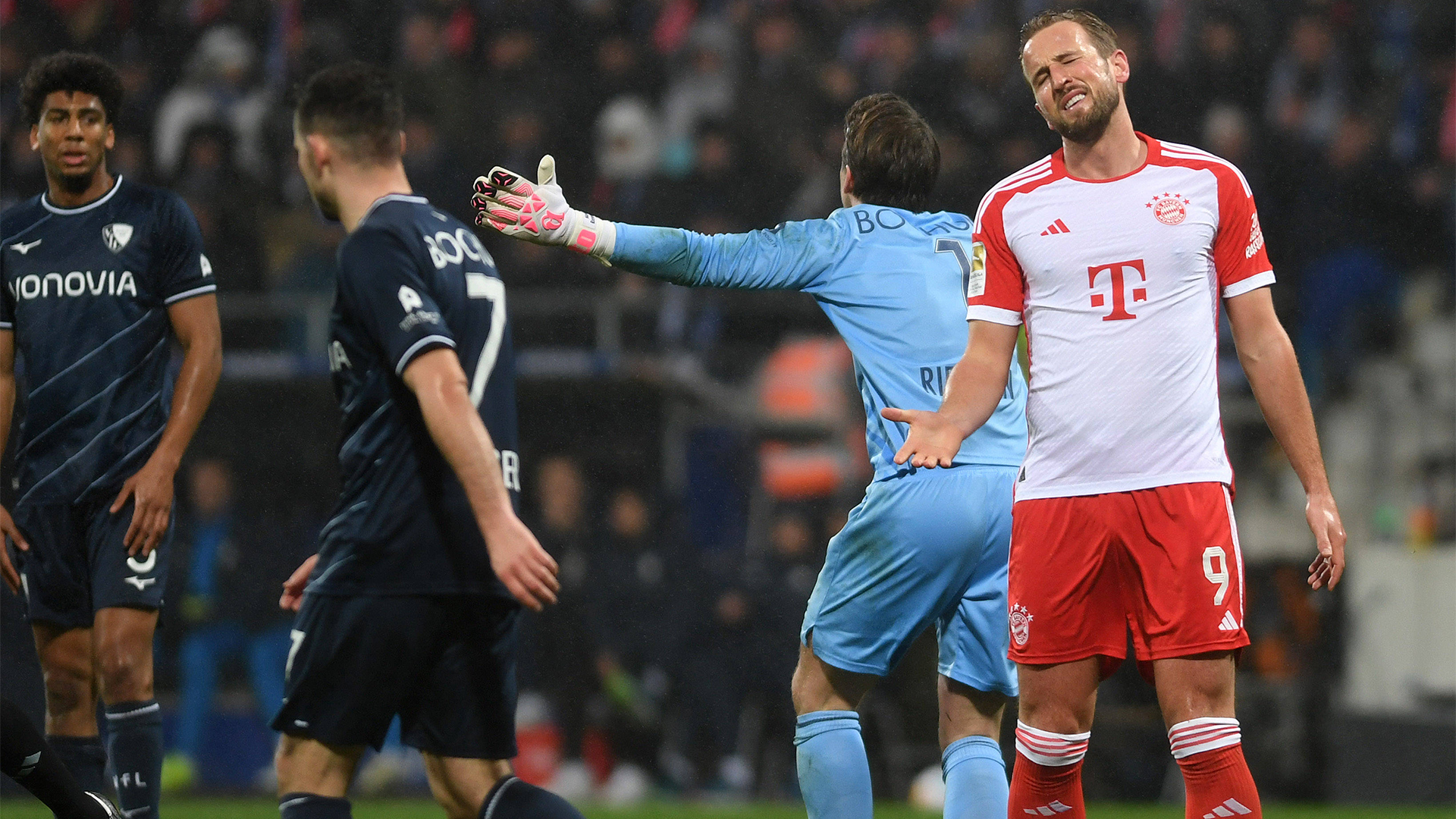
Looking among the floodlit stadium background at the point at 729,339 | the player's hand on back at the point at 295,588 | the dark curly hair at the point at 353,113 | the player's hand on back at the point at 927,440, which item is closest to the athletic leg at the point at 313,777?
the player's hand on back at the point at 295,588

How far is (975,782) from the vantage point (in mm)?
4586

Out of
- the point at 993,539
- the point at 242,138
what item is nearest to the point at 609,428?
the point at 242,138

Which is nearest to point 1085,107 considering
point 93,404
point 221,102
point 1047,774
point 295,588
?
point 1047,774

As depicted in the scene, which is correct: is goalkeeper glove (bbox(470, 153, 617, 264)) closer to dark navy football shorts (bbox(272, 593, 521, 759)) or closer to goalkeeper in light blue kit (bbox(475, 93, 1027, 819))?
goalkeeper in light blue kit (bbox(475, 93, 1027, 819))

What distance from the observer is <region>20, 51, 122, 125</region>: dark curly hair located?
17.5ft

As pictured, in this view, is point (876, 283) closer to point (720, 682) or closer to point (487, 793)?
point (487, 793)

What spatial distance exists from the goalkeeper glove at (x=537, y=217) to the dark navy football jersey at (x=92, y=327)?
135 centimetres

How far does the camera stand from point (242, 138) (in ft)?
43.1

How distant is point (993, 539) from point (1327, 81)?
9.49 m

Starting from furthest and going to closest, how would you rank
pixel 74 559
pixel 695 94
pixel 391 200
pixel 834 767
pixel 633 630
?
pixel 695 94 < pixel 633 630 < pixel 74 559 < pixel 834 767 < pixel 391 200

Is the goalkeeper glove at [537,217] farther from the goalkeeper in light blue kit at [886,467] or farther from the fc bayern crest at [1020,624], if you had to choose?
the fc bayern crest at [1020,624]

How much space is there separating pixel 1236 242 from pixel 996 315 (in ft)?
2.09

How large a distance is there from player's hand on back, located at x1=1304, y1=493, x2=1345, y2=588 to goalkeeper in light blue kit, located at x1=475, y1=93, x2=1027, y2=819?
2.79 feet

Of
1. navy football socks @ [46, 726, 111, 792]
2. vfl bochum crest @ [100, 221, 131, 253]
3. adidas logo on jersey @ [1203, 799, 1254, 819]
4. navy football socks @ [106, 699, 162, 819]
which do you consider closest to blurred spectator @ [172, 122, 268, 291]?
vfl bochum crest @ [100, 221, 131, 253]
